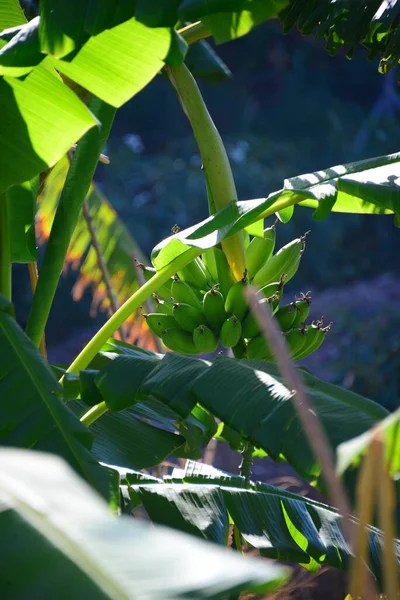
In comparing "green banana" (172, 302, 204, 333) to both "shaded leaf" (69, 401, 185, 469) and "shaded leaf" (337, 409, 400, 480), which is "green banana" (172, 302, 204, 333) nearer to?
"shaded leaf" (69, 401, 185, 469)

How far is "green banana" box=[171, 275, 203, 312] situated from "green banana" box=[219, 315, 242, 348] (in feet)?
0.29

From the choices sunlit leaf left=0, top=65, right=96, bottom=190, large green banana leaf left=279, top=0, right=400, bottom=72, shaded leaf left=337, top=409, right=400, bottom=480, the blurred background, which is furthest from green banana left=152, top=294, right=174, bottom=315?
the blurred background

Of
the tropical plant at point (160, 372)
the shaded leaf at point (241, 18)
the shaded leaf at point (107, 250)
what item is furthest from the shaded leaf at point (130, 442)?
the shaded leaf at point (107, 250)

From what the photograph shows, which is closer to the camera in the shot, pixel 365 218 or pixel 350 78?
pixel 365 218

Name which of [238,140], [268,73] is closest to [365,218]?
[238,140]

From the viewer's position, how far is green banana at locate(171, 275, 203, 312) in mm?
1158

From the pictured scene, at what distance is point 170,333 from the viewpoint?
1.19m

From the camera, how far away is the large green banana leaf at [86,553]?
321 millimetres

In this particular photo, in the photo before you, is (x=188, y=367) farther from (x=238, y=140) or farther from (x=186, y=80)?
(x=238, y=140)

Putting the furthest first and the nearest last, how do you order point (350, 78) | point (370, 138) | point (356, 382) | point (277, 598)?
point (350, 78)
point (370, 138)
point (356, 382)
point (277, 598)

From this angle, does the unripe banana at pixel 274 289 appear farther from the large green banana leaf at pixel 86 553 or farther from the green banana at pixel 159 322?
the large green banana leaf at pixel 86 553

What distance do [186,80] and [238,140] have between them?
765 centimetres

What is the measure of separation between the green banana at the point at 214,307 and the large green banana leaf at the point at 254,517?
0.24 metres

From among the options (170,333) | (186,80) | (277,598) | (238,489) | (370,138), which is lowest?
(370,138)
